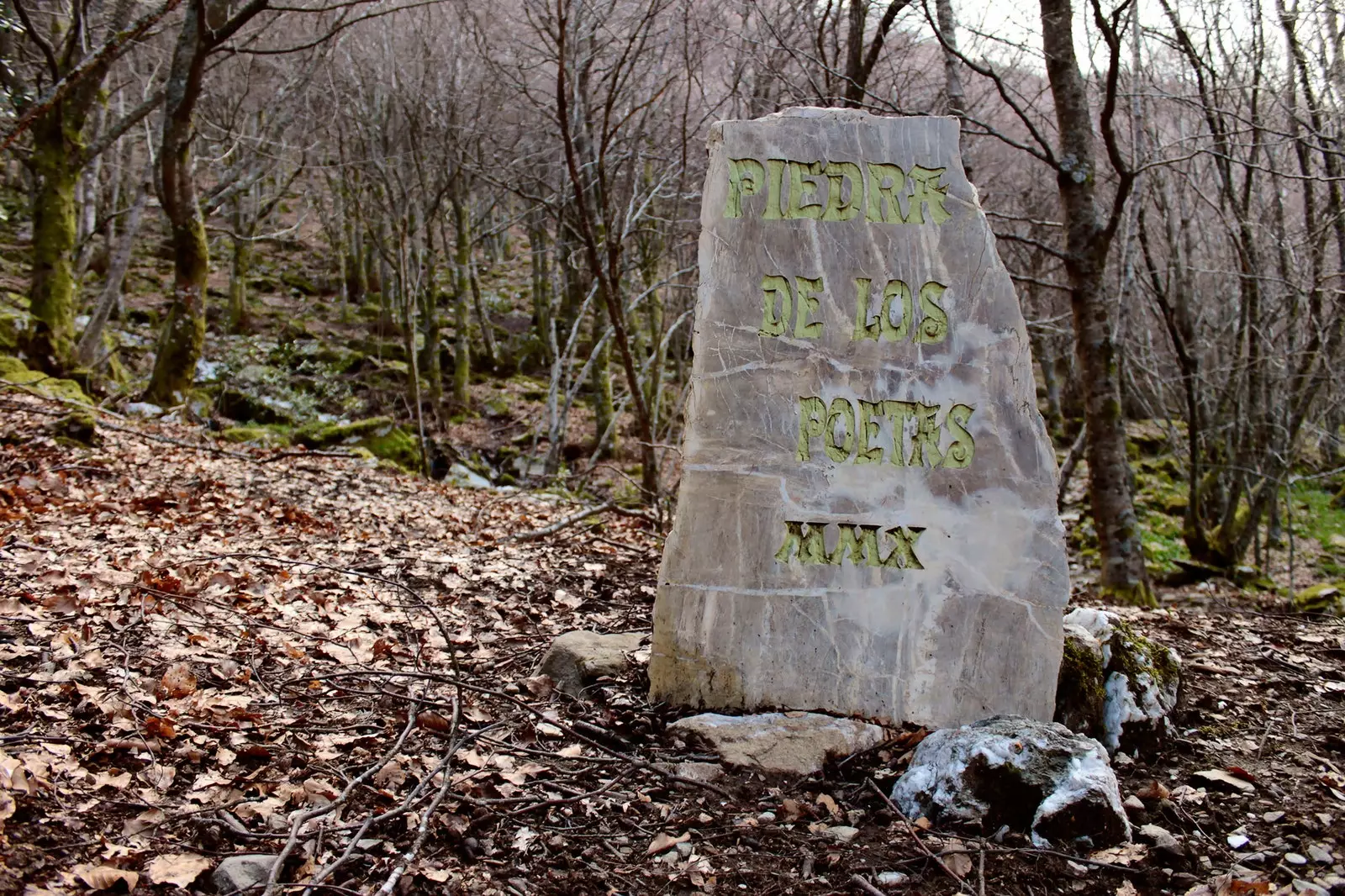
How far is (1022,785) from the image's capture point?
2822 mm

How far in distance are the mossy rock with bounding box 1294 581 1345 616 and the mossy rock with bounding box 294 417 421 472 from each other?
8682 mm

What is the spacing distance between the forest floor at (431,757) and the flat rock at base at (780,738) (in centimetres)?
6

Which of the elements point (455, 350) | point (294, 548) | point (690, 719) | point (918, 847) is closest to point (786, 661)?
point (690, 719)

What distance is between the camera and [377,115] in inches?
452

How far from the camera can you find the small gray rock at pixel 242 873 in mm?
2199

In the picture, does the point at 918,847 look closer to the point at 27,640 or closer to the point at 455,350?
the point at 27,640

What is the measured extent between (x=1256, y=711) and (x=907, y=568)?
171 centimetres

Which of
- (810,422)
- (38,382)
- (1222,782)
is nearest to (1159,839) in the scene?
(1222,782)

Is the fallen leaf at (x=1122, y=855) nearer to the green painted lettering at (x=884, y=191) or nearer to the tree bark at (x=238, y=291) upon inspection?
the green painted lettering at (x=884, y=191)

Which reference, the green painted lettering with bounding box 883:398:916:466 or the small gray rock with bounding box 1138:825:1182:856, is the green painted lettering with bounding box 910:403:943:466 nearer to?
the green painted lettering with bounding box 883:398:916:466

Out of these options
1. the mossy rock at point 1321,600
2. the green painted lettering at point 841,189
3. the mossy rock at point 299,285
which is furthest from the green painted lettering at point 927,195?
the mossy rock at point 299,285

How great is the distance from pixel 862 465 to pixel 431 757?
1895mm

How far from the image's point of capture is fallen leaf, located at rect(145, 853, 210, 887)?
85.7 inches

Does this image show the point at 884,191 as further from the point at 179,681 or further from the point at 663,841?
the point at 179,681
